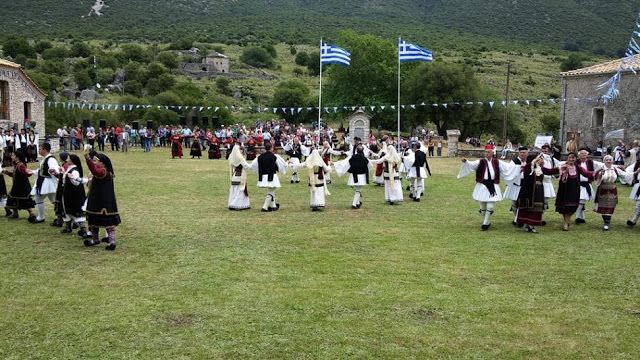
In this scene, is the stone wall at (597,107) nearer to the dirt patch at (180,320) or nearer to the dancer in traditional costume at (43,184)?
the dancer in traditional costume at (43,184)

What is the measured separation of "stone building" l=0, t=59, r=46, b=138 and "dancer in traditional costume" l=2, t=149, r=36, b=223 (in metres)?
21.1

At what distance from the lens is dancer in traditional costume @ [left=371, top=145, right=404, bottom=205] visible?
16969 millimetres

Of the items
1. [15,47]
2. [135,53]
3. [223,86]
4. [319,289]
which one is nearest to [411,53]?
[319,289]

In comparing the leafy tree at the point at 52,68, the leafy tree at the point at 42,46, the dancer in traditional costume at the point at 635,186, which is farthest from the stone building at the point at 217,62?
the dancer in traditional costume at the point at 635,186

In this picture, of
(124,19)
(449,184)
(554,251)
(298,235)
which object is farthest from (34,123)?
(124,19)

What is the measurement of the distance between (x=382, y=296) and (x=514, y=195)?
6675mm

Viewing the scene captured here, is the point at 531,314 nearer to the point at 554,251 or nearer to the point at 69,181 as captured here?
the point at 554,251

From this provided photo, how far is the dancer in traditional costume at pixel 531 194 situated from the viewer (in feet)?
42.1

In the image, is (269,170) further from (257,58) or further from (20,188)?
(257,58)

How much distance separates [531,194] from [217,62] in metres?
95.1

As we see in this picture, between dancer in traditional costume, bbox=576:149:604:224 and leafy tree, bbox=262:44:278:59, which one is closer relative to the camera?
dancer in traditional costume, bbox=576:149:604:224

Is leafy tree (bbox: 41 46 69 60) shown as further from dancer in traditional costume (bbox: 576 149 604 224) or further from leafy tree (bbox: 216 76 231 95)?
dancer in traditional costume (bbox: 576 149 604 224)

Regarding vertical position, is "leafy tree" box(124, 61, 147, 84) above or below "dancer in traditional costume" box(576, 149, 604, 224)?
above

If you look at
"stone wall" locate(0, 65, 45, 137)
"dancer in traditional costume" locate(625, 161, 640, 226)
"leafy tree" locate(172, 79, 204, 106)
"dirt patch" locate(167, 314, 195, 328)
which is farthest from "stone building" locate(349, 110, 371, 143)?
"dirt patch" locate(167, 314, 195, 328)
